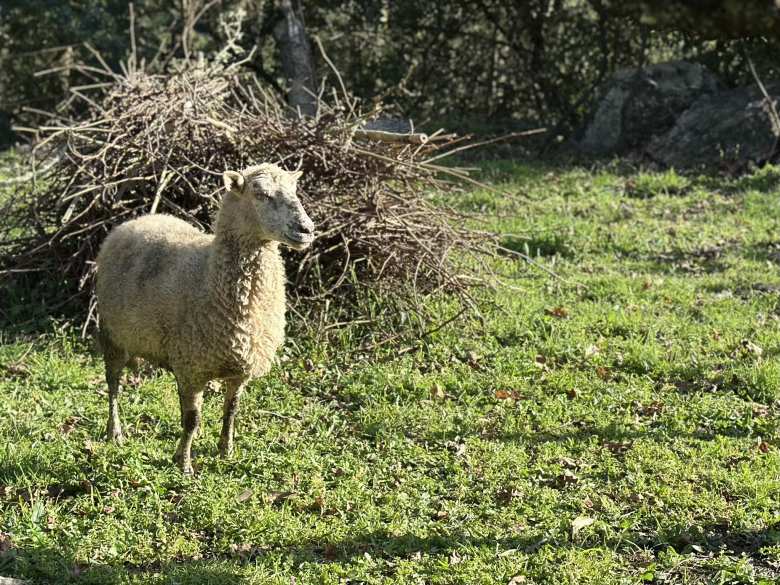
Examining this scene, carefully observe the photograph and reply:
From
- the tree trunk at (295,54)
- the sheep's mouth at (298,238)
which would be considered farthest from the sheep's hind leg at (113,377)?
the tree trunk at (295,54)

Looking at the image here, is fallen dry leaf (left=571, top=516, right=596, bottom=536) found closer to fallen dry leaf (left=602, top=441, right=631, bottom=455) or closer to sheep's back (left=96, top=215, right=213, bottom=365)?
fallen dry leaf (left=602, top=441, right=631, bottom=455)

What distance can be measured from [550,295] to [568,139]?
622cm

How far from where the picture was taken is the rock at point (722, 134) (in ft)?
39.7

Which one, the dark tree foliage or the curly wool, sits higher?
the dark tree foliage

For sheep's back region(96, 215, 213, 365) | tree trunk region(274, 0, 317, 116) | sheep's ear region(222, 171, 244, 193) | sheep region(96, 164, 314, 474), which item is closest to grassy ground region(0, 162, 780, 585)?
sheep region(96, 164, 314, 474)

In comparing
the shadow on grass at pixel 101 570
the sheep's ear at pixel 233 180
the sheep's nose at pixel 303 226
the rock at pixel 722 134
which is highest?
the rock at pixel 722 134

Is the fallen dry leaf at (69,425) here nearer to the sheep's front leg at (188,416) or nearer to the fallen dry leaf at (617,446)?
the sheep's front leg at (188,416)

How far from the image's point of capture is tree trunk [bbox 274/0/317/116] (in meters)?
13.4

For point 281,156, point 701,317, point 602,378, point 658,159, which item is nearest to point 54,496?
point 281,156

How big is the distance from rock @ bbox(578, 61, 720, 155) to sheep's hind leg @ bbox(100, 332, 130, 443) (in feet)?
29.6

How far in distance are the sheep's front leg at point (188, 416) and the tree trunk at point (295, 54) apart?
839 cm

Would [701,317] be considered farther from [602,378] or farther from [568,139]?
[568,139]

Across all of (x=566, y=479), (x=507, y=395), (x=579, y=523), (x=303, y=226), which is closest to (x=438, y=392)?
(x=507, y=395)

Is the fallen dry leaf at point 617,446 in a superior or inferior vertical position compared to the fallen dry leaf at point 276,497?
superior
